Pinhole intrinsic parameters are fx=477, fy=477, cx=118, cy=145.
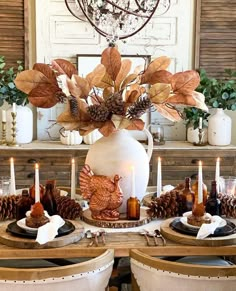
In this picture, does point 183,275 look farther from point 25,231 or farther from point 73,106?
point 73,106

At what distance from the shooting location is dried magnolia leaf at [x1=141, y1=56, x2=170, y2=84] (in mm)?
2172

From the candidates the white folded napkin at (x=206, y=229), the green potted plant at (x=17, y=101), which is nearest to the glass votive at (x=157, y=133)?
the green potted plant at (x=17, y=101)

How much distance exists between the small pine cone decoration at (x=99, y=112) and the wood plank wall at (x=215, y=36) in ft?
7.45

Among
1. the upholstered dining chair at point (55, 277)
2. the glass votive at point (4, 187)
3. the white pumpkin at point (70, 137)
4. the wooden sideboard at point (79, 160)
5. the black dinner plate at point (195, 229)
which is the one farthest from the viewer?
the white pumpkin at point (70, 137)

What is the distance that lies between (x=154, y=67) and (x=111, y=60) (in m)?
0.20

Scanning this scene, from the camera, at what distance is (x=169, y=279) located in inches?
65.3

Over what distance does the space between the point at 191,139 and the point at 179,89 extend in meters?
2.00

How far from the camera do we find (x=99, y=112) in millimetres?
2078

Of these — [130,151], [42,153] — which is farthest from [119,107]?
[42,153]

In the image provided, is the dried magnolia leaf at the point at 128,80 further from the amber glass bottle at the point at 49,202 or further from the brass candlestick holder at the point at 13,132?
the brass candlestick holder at the point at 13,132

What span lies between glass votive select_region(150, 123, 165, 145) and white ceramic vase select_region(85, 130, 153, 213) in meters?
1.83

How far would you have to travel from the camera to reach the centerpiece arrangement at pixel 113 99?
2.08m

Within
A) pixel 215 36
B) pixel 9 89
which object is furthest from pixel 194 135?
pixel 9 89

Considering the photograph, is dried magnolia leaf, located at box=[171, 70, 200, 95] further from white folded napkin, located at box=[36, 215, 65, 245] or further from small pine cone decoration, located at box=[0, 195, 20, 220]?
small pine cone decoration, located at box=[0, 195, 20, 220]
